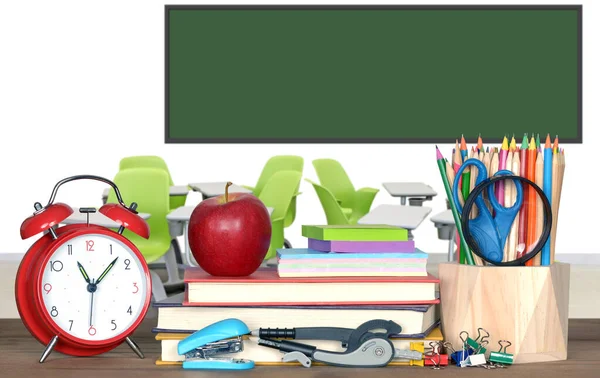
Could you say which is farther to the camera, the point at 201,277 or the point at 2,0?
the point at 2,0

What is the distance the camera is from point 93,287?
111 cm

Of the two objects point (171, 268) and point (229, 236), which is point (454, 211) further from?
point (171, 268)

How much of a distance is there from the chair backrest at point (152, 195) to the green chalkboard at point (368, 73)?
302cm

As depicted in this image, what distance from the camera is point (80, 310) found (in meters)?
1.11

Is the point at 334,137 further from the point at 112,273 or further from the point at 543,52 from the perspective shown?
the point at 112,273

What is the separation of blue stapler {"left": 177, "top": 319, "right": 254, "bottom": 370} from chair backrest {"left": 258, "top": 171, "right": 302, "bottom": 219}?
131 inches

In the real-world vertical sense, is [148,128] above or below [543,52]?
below

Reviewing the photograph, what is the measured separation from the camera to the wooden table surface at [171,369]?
3.34 feet

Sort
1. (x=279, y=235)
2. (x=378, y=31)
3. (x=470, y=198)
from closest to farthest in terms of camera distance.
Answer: (x=470, y=198), (x=279, y=235), (x=378, y=31)

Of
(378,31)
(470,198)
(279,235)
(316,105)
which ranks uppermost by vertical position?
(378,31)

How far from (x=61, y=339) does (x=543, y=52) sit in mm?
6781

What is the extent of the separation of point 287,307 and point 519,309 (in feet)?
0.99

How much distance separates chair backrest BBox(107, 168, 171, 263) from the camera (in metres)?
4.25

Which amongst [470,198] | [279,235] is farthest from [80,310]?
[279,235]
